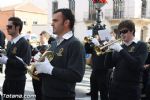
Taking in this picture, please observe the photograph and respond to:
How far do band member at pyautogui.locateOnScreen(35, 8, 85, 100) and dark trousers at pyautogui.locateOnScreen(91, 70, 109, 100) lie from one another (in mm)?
3983

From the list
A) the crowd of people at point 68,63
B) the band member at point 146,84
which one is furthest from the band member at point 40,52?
the band member at point 146,84

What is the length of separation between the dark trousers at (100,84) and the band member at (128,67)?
2638 mm

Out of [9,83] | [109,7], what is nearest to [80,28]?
[109,7]

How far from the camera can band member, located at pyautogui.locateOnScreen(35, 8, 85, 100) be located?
149 inches

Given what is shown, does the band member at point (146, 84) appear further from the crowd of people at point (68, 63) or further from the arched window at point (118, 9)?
the arched window at point (118, 9)

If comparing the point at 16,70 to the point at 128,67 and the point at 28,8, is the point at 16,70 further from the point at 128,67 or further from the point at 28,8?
the point at 28,8

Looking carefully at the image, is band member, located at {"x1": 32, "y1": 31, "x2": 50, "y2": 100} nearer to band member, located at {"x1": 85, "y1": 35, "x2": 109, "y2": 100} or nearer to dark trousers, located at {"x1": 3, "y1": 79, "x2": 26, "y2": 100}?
band member, located at {"x1": 85, "y1": 35, "x2": 109, "y2": 100}

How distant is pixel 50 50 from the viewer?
161 inches

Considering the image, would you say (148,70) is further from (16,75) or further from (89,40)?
(16,75)

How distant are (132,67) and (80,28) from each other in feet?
121

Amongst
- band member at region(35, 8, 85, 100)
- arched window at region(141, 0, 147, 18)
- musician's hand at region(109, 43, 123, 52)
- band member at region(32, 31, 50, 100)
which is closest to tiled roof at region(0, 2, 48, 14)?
arched window at region(141, 0, 147, 18)

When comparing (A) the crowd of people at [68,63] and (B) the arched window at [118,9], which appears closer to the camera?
(A) the crowd of people at [68,63]

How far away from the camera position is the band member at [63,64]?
3795 mm

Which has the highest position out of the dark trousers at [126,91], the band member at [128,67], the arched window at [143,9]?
the arched window at [143,9]
